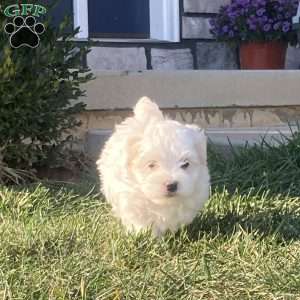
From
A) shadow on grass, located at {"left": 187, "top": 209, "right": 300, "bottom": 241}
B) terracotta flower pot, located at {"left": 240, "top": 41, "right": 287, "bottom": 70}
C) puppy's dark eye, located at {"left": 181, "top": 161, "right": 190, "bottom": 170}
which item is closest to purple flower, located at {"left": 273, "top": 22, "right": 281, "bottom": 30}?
terracotta flower pot, located at {"left": 240, "top": 41, "right": 287, "bottom": 70}

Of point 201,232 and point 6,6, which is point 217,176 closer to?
point 201,232

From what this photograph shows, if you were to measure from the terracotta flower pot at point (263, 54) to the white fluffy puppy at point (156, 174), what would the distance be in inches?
140

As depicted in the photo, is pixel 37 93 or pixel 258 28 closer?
pixel 37 93

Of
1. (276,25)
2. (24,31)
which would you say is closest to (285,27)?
(276,25)

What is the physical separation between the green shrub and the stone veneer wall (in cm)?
185

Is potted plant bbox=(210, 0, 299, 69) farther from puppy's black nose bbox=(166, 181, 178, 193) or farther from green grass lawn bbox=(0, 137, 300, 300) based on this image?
puppy's black nose bbox=(166, 181, 178, 193)

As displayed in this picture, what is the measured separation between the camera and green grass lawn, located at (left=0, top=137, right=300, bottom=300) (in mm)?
2703

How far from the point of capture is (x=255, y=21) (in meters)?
6.60

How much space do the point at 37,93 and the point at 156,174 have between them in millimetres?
1438

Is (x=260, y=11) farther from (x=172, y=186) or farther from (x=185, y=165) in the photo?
(x=172, y=186)

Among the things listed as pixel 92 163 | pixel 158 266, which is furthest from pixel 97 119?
pixel 158 266

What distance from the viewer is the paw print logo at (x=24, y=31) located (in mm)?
4223

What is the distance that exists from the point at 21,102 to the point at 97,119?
1390 millimetres

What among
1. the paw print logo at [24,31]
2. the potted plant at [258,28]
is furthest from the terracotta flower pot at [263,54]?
the paw print logo at [24,31]
